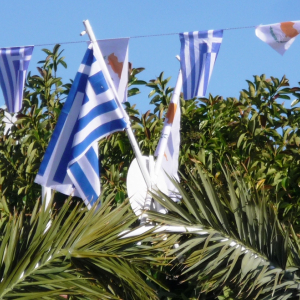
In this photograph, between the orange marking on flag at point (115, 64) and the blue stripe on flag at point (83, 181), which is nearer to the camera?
the blue stripe on flag at point (83, 181)

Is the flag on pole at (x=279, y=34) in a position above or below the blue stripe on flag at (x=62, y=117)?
above

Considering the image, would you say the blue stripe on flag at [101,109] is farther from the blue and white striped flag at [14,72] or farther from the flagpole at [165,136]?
the blue and white striped flag at [14,72]

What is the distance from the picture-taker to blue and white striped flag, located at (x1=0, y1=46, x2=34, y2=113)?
4.86 metres

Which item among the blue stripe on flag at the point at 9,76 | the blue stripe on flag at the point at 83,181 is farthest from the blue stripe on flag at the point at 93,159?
the blue stripe on flag at the point at 9,76

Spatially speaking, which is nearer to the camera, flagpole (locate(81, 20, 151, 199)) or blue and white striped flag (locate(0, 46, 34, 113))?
flagpole (locate(81, 20, 151, 199))

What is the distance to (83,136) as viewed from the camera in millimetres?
4441

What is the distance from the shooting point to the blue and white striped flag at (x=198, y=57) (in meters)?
4.88

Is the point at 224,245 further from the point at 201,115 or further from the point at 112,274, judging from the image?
the point at 201,115

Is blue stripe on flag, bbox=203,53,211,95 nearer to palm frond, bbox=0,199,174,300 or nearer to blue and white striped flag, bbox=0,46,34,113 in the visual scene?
blue and white striped flag, bbox=0,46,34,113

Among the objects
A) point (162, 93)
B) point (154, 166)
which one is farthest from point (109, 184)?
point (162, 93)

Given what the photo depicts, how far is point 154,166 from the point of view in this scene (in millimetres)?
4652

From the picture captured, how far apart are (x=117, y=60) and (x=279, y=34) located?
1371 millimetres

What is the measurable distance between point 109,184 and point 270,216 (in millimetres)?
1597

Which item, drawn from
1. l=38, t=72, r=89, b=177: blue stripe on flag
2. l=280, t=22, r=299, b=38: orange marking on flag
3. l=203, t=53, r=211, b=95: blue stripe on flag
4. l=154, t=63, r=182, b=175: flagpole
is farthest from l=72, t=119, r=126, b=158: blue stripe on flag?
l=280, t=22, r=299, b=38: orange marking on flag
